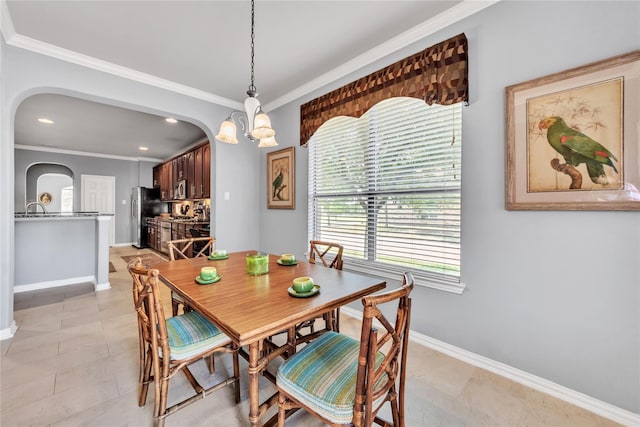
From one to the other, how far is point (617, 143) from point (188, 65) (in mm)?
3445

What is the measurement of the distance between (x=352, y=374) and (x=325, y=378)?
A: 12cm

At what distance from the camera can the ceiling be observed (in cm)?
197

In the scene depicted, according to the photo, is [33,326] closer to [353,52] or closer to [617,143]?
[353,52]

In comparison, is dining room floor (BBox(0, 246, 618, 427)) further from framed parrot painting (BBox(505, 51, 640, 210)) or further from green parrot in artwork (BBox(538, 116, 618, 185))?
green parrot in artwork (BBox(538, 116, 618, 185))

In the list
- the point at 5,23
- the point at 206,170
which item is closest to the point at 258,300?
the point at 5,23

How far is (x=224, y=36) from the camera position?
229cm

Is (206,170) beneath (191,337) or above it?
above

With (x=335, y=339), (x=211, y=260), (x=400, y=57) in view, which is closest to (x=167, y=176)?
(x=211, y=260)

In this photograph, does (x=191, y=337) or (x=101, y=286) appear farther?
(x=101, y=286)

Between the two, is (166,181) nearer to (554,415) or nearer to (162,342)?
(162,342)

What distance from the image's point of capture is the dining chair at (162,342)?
123 cm

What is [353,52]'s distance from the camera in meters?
2.54

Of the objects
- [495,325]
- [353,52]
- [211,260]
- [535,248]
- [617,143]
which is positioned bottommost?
[495,325]

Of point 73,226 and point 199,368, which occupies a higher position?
point 73,226
